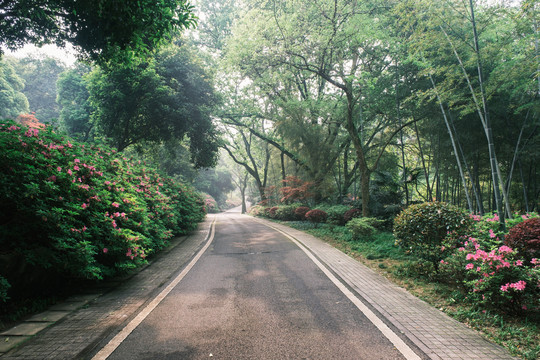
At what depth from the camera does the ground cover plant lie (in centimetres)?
312

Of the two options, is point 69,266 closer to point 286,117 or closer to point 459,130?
point 459,130

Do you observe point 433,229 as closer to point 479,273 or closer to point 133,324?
point 479,273

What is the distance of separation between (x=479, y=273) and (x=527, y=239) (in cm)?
123

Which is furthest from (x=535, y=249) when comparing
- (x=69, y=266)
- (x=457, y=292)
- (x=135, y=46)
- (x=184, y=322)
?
(x=135, y=46)

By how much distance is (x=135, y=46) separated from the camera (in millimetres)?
5746

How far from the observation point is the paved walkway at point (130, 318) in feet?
8.54

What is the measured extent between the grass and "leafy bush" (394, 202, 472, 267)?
1.40 ft

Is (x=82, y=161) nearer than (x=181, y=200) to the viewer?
Yes

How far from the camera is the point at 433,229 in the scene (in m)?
5.04

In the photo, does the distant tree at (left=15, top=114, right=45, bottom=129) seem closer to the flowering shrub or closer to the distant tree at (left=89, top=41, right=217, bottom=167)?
the distant tree at (left=89, top=41, right=217, bottom=167)

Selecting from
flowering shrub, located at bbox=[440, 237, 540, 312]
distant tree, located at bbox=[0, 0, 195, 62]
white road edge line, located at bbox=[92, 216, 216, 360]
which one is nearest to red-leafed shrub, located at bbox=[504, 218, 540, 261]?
flowering shrub, located at bbox=[440, 237, 540, 312]

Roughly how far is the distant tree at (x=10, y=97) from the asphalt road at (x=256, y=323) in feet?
112

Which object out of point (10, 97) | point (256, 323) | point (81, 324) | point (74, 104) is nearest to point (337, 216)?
point (256, 323)

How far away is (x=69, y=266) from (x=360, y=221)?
26.7 feet
